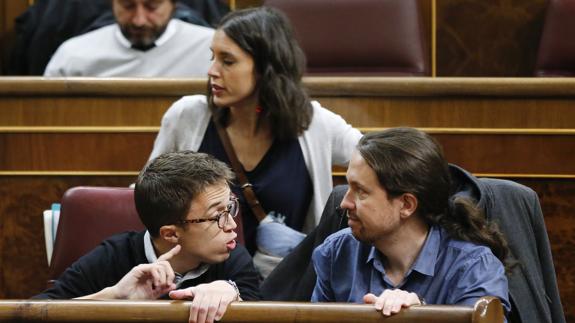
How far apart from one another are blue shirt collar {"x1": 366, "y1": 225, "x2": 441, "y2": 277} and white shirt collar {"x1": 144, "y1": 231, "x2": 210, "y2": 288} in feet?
0.76

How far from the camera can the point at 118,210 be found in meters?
1.76

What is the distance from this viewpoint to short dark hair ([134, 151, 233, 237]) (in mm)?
1517

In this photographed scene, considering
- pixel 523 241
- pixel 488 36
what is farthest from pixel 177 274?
pixel 488 36

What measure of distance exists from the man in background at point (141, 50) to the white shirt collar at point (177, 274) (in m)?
1.02

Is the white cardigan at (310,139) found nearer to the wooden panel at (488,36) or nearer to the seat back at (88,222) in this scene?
the seat back at (88,222)

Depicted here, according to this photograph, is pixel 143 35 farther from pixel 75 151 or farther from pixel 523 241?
pixel 523 241

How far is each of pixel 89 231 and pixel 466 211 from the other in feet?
2.02

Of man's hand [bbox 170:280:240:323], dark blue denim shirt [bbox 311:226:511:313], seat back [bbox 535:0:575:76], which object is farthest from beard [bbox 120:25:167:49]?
man's hand [bbox 170:280:240:323]

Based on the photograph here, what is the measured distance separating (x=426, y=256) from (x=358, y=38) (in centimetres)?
127

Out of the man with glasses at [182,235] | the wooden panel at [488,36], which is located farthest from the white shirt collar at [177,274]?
the wooden panel at [488,36]

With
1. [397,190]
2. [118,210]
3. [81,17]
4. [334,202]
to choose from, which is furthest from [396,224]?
[81,17]

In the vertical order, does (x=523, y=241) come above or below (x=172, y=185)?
below

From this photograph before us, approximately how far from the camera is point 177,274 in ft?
5.01

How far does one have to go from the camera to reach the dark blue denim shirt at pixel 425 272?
137 cm
